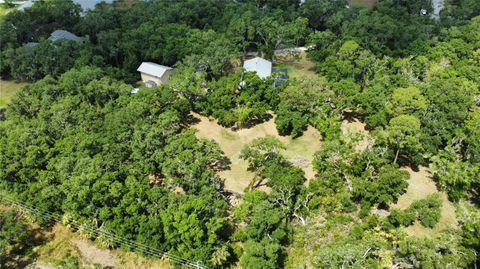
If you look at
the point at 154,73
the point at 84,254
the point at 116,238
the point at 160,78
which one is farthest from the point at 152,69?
the point at 84,254

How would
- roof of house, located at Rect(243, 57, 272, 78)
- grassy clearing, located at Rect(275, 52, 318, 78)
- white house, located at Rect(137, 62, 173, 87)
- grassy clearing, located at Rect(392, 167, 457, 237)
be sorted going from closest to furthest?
grassy clearing, located at Rect(392, 167, 457, 237)
white house, located at Rect(137, 62, 173, 87)
roof of house, located at Rect(243, 57, 272, 78)
grassy clearing, located at Rect(275, 52, 318, 78)

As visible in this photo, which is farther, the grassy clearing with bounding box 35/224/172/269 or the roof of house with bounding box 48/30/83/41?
the roof of house with bounding box 48/30/83/41

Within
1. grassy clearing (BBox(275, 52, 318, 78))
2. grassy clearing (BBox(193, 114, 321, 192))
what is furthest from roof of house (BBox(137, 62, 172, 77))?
grassy clearing (BBox(275, 52, 318, 78))

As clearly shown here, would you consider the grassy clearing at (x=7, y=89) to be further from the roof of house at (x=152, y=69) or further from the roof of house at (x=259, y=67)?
the roof of house at (x=259, y=67)

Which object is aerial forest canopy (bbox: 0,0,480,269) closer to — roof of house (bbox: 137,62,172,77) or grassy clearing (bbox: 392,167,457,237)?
grassy clearing (bbox: 392,167,457,237)

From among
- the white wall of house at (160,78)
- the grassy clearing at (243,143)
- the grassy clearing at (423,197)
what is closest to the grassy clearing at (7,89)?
the white wall of house at (160,78)

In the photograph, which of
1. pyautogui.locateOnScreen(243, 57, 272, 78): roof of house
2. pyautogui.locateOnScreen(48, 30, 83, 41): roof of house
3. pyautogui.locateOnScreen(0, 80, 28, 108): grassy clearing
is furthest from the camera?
pyautogui.locateOnScreen(48, 30, 83, 41): roof of house
